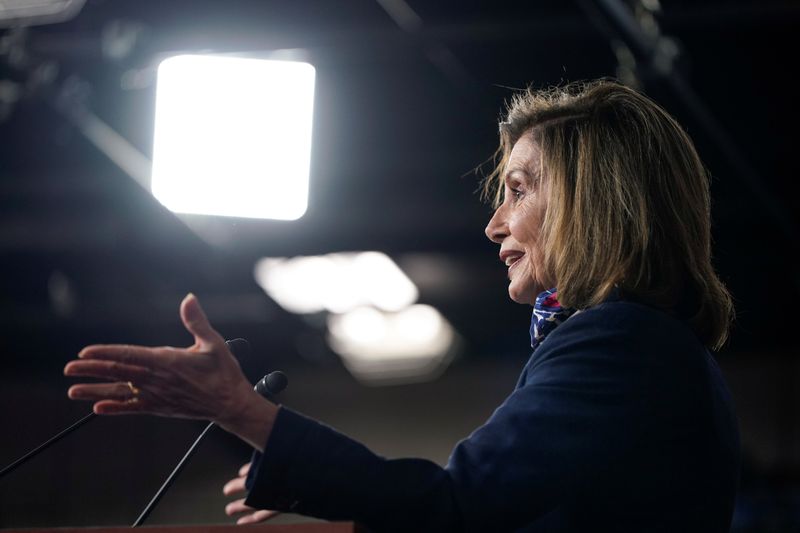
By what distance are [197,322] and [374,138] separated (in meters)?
3.51

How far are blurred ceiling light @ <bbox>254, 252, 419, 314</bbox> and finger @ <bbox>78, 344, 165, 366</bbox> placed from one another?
4478 millimetres

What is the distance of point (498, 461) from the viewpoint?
1.10 meters

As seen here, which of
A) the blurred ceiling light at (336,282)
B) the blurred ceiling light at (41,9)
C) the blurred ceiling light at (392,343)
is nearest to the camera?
the blurred ceiling light at (41,9)

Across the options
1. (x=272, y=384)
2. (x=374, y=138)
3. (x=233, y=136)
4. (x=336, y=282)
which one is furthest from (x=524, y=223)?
(x=336, y=282)

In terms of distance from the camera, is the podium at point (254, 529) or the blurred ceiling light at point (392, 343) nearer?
the podium at point (254, 529)

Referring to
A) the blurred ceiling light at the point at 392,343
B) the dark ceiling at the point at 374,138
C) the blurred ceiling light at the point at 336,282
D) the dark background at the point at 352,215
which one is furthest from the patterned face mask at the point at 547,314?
the blurred ceiling light at the point at 392,343

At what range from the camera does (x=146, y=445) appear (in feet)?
26.6

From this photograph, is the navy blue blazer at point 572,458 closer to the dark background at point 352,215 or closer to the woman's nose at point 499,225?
the woman's nose at point 499,225

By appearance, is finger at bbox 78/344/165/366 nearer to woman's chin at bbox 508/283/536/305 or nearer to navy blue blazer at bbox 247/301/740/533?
navy blue blazer at bbox 247/301/740/533

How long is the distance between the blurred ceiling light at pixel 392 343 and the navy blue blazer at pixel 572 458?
5309 millimetres

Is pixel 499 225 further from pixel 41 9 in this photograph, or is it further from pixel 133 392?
pixel 41 9

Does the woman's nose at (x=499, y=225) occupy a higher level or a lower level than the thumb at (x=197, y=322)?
higher

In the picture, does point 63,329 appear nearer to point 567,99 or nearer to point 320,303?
point 320,303

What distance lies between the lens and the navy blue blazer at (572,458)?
1.07m
